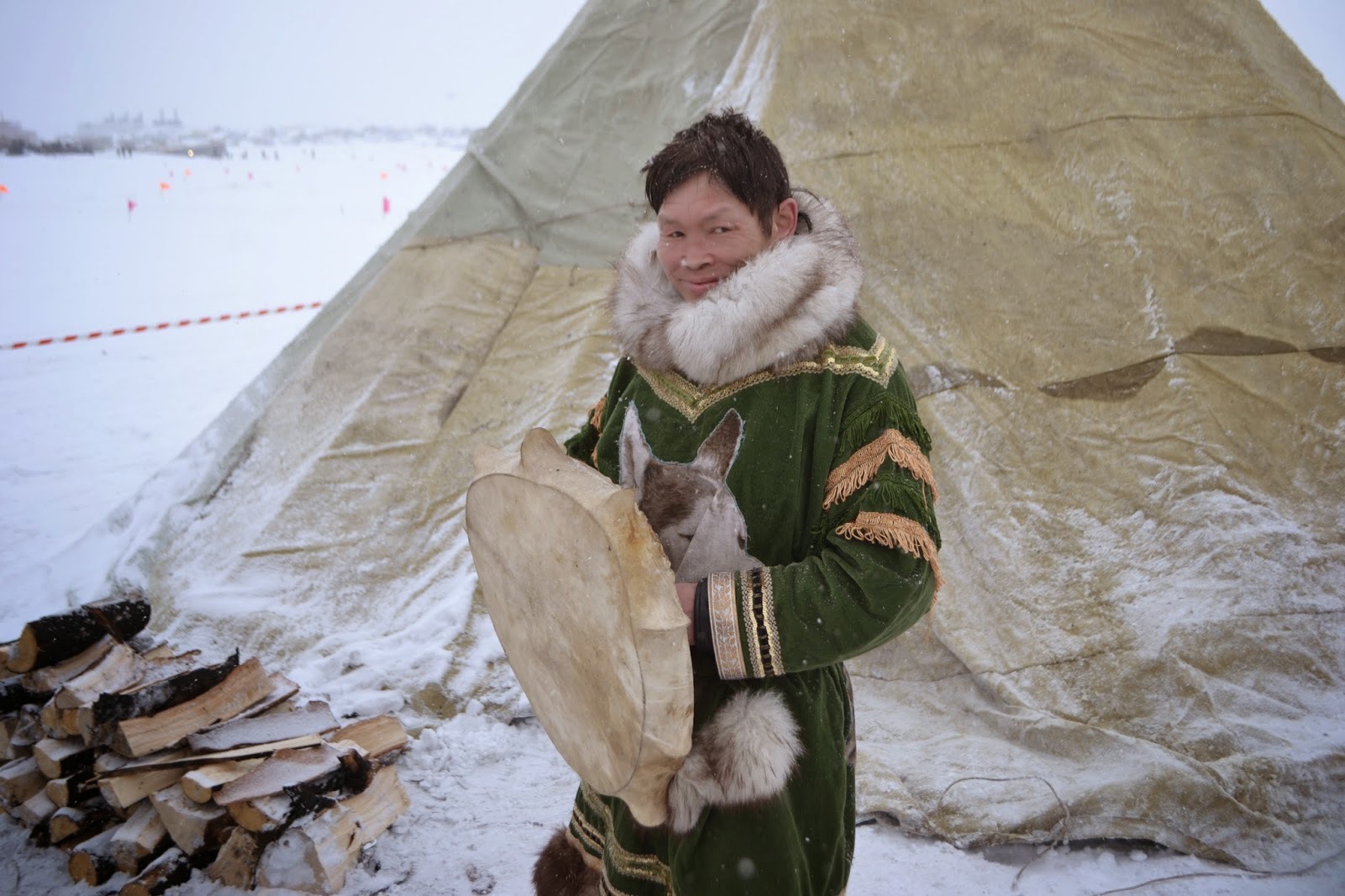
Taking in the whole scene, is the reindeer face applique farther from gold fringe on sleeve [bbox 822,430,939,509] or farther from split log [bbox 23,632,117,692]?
split log [bbox 23,632,117,692]

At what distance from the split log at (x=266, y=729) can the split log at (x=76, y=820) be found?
0.37 metres

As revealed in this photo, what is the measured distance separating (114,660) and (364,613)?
99 cm

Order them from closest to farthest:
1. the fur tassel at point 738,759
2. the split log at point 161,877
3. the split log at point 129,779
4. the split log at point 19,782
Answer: the fur tassel at point 738,759 → the split log at point 161,877 → the split log at point 129,779 → the split log at point 19,782

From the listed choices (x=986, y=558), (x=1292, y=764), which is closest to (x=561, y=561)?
(x=986, y=558)

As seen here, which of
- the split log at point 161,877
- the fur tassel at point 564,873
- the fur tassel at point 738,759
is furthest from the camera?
the split log at point 161,877

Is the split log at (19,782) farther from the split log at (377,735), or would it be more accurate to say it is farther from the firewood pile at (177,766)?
the split log at (377,735)

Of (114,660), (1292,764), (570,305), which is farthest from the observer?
(570,305)

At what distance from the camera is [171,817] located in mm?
2490

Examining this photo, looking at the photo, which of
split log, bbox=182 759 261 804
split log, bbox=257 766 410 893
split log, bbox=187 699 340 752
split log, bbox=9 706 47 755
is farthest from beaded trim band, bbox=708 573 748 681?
split log, bbox=9 706 47 755

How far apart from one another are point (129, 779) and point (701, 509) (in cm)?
225

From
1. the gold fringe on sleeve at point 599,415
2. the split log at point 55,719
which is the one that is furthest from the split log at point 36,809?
the gold fringe on sleeve at point 599,415

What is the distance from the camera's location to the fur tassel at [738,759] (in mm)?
1279

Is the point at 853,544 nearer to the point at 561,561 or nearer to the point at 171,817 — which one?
the point at 561,561

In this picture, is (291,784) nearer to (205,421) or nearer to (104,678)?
(104,678)
